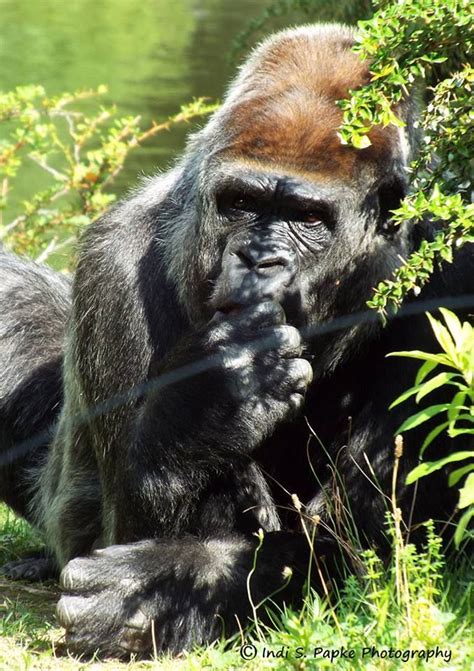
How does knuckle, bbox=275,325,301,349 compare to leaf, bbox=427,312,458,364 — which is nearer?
leaf, bbox=427,312,458,364

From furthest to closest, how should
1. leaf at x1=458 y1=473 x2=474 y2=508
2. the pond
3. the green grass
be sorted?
the pond
the green grass
leaf at x1=458 y1=473 x2=474 y2=508

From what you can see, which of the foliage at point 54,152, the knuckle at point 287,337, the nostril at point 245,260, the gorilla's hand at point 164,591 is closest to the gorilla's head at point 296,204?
the nostril at point 245,260

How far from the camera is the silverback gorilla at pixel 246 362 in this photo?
4.81 metres

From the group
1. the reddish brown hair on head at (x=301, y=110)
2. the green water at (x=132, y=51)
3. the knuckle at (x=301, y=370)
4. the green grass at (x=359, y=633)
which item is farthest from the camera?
the green water at (x=132, y=51)

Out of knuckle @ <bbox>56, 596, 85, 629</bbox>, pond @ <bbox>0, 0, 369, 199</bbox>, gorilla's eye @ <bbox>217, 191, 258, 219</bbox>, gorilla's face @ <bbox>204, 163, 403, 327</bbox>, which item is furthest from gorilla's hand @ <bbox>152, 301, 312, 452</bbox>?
pond @ <bbox>0, 0, 369, 199</bbox>

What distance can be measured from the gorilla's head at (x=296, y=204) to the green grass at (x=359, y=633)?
3.88ft

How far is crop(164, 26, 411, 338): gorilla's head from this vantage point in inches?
191

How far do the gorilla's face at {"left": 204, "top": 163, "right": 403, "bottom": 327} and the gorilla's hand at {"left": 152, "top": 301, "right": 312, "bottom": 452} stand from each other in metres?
0.12

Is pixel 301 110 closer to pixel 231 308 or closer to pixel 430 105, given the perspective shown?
pixel 430 105

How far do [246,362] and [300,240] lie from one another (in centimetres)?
57

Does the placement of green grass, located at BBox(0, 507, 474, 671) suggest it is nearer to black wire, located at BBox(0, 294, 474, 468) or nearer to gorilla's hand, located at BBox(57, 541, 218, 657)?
gorilla's hand, located at BBox(57, 541, 218, 657)

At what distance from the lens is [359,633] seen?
3861 mm

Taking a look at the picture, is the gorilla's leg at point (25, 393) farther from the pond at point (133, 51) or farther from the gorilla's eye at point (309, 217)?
the pond at point (133, 51)

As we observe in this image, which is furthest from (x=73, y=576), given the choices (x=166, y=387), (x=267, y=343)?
(x=267, y=343)
